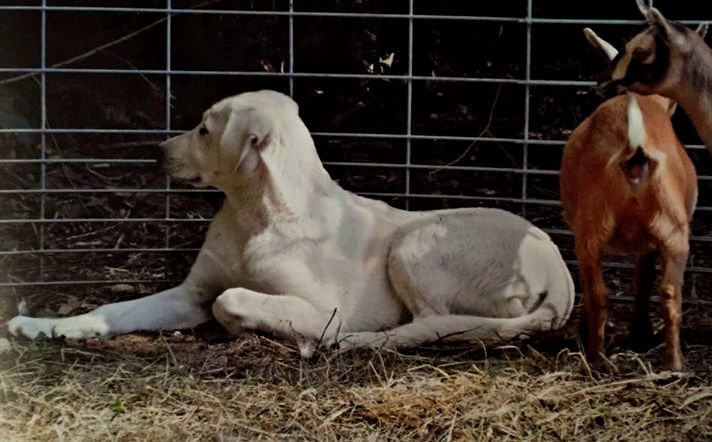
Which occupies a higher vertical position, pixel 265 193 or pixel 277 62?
pixel 277 62

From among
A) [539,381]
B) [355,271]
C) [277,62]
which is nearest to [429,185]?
[277,62]

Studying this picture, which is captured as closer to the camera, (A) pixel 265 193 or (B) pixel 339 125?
(A) pixel 265 193

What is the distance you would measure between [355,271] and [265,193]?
0.52 metres

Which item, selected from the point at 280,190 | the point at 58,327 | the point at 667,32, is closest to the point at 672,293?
the point at 667,32

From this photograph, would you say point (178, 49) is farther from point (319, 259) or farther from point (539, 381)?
point (539, 381)

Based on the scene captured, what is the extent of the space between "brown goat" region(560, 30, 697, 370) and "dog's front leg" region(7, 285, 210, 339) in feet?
5.93

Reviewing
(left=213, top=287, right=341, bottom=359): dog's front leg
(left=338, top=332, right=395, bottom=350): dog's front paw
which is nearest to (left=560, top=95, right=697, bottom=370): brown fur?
(left=338, top=332, right=395, bottom=350): dog's front paw

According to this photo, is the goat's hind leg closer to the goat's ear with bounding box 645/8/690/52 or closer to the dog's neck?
the goat's ear with bounding box 645/8/690/52

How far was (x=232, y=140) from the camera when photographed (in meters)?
5.29

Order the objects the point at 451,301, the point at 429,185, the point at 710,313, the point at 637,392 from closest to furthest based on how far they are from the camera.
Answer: the point at 637,392
the point at 451,301
the point at 710,313
the point at 429,185

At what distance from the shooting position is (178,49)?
23.4 ft

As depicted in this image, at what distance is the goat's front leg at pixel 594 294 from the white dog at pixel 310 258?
2.05 feet

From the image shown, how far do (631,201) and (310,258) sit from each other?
1562 mm

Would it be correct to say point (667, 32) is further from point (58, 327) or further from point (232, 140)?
point (58, 327)
